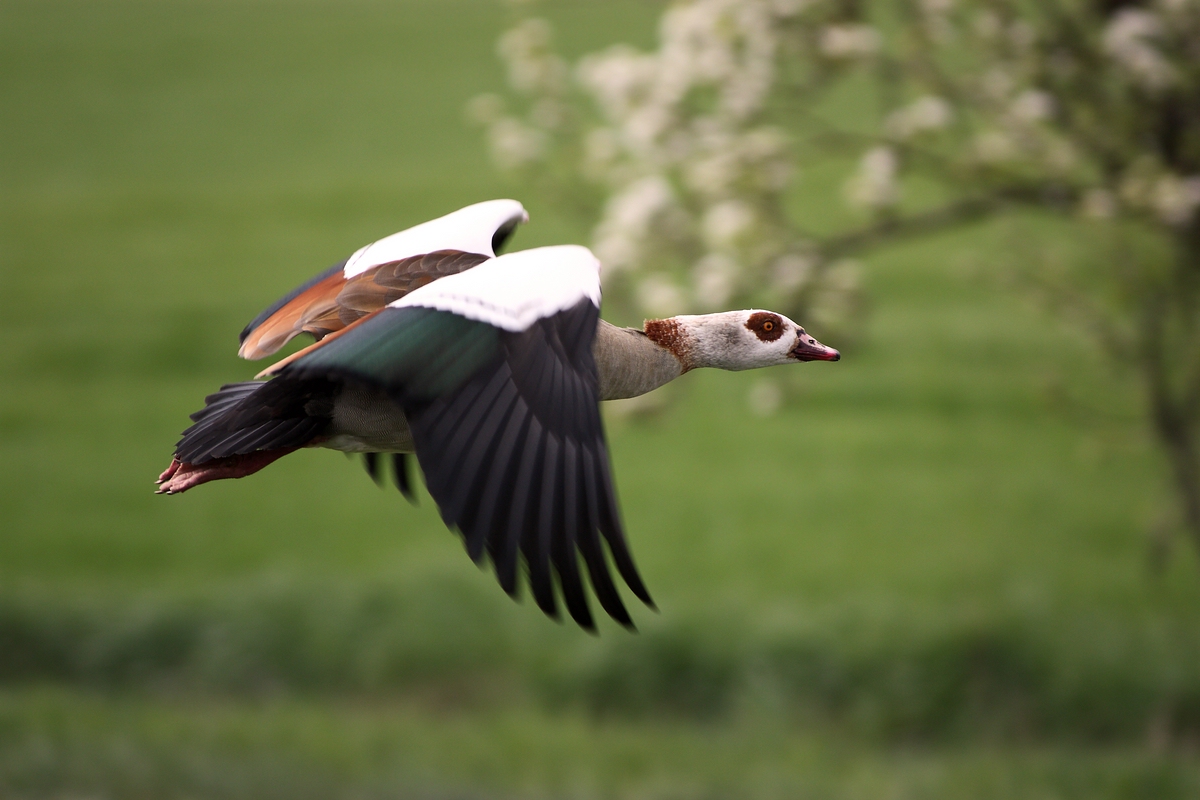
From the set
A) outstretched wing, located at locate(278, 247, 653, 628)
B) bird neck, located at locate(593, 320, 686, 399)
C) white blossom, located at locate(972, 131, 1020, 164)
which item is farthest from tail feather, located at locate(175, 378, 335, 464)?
white blossom, located at locate(972, 131, 1020, 164)

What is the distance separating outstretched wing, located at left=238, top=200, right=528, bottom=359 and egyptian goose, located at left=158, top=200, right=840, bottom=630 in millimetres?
24

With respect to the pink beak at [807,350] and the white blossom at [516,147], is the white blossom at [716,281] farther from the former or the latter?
the pink beak at [807,350]

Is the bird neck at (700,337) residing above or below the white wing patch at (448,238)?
below

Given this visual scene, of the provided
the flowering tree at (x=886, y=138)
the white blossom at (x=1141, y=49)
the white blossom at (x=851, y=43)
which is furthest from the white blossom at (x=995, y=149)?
the white blossom at (x=851, y=43)

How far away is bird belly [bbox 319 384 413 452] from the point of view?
3172 millimetres

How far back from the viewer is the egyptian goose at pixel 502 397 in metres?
2.62

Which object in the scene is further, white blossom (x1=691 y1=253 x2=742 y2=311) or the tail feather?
white blossom (x1=691 y1=253 x2=742 y2=311)

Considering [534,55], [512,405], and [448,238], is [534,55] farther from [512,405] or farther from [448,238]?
[512,405]

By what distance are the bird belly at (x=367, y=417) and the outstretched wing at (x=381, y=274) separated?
47cm

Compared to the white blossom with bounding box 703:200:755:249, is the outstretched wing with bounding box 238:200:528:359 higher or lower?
lower

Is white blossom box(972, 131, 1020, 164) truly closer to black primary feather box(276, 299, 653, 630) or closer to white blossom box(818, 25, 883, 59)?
white blossom box(818, 25, 883, 59)

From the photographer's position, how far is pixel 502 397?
2.81 meters

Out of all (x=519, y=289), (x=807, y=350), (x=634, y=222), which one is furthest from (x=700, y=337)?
(x=634, y=222)

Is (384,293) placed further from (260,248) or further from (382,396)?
(260,248)
